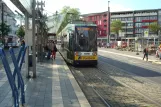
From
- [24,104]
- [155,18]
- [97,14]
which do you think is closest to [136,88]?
[24,104]

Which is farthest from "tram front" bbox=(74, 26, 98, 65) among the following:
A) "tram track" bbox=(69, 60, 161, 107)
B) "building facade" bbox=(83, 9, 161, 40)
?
"building facade" bbox=(83, 9, 161, 40)

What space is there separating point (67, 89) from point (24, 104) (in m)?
3.48

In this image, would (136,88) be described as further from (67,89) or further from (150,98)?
(67,89)

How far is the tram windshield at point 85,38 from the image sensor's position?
25.3 metres

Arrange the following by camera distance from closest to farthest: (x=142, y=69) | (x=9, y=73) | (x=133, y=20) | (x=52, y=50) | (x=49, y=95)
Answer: (x=9, y=73)
(x=49, y=95)
(x=142, y=69)
(x=52, y=50)
(x=133, y=20)

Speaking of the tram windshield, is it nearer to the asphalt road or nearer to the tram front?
the tram front

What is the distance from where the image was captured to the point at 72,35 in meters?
25.5

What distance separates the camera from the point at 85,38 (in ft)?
83.4

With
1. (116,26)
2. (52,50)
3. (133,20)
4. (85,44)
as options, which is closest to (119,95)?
(85,44)

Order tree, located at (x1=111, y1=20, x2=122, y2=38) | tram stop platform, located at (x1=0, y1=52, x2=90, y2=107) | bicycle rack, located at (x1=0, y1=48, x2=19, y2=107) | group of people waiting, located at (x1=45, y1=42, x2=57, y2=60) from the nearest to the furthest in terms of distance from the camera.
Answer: bicycle rack, located at (x1=0, y1=48, x2=19, y2=107), tram stop platform, located at (x1=0, y1=52, x2=90, y2=107), group of people waiting, located at (x1=45, y1=42, x2=57, y2=60), tree, located at (x1=111, y1=20, x2=122, y2=38)

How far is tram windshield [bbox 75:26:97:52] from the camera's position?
25348 mm

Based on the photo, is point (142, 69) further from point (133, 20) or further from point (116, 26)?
point (133, 20)

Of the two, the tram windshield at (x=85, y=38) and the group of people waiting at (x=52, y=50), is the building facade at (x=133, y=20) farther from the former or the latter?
the tram windshield at (x=85, y=38)

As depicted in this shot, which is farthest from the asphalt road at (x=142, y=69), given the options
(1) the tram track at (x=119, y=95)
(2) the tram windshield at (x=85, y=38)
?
(1) the tram track at (x=119, y=95)
